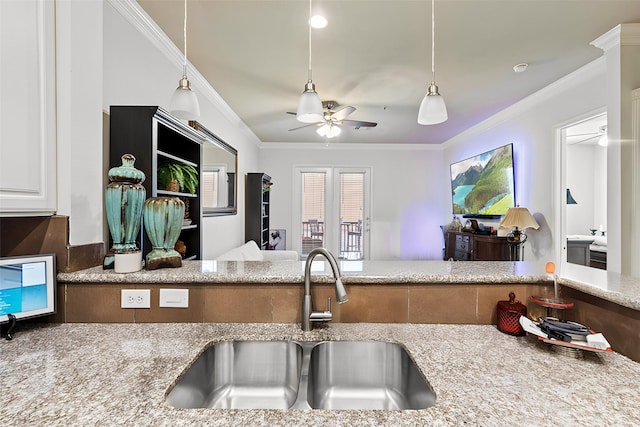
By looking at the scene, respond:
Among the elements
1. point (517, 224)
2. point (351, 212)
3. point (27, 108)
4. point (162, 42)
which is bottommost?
point (517, 224)

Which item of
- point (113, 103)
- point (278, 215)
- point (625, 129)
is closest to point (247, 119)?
point (278, 215)

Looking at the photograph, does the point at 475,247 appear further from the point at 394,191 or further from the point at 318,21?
the point at 318,21

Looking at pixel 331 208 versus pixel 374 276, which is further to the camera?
→ pixel 331 208

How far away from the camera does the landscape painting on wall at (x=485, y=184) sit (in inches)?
158

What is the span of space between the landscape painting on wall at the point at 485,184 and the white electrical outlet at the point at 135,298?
414cm

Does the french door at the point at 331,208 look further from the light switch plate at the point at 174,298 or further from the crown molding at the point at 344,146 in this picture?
the light switch plate at the point at 174,298

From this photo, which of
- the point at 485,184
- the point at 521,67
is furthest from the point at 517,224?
the point at 521,67

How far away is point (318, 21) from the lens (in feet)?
6.93

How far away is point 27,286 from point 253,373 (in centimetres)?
86

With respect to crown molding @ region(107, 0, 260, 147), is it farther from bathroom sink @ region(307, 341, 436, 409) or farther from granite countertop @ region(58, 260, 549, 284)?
bathroom sink @ region(307, 341, 436, 409)

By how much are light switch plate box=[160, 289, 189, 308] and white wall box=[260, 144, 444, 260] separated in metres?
5.02

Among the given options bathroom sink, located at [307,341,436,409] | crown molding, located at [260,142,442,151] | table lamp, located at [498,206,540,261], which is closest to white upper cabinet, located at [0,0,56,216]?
Result: bathroom sink, located at [307,341,436,409]

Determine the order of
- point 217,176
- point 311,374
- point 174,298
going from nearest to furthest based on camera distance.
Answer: point 311,374 < point 174,298 < point 217,176

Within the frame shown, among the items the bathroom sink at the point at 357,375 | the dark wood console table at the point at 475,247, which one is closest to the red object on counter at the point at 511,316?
the bathroom sink at the point at 357,375
